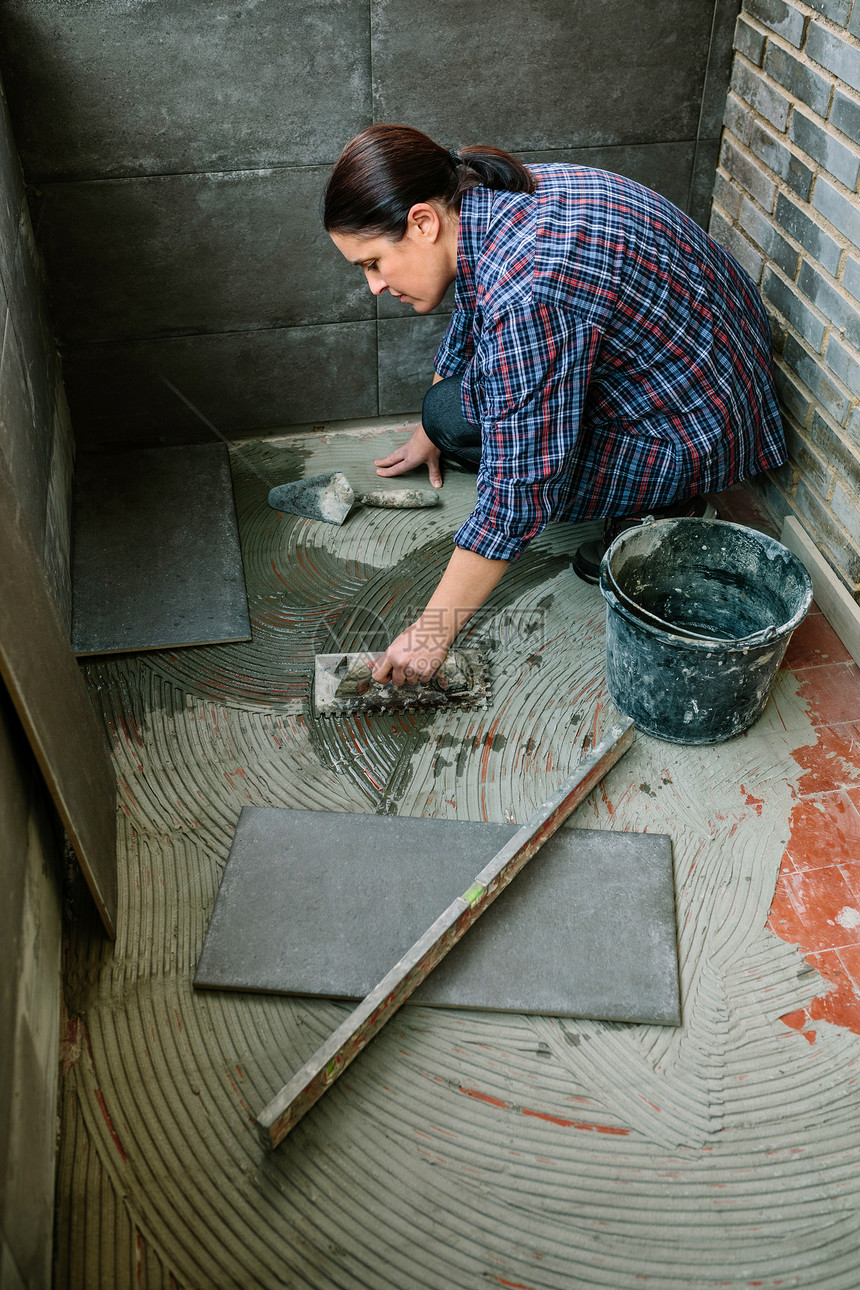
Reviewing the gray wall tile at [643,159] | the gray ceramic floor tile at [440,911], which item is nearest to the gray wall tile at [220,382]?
the gray wall tile at [643,159]

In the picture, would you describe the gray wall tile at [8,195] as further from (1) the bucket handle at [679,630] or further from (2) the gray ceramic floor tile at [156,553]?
(1) the bucket handle at [679,630]

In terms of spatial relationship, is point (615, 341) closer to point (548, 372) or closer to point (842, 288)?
point (548, 372)

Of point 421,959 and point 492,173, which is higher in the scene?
point 492,173

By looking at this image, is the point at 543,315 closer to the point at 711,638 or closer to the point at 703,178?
the point at 711,638

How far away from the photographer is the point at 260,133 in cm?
270

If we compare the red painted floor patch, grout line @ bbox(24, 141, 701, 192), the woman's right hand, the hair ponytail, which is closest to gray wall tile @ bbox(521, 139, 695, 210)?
grout line @ bbox(24, 141, 701, 192)

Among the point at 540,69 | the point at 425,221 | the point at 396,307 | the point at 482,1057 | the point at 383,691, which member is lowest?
the point at 482,1057

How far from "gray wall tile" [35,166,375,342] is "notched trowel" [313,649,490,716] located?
1.26 metres

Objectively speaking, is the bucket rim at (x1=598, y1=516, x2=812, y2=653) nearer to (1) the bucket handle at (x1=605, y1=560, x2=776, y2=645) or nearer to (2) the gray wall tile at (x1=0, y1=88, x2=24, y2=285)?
(1) the bucket handle at (x1=605, y1=560, x2=776, y2=645)

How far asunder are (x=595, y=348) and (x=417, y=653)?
0.73 metres

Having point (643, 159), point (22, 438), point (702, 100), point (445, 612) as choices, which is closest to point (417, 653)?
point (445, 612)

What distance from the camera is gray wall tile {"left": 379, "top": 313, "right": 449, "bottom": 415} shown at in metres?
3.12

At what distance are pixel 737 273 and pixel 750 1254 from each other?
6.60ft

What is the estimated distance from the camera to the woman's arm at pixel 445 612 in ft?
6.83
